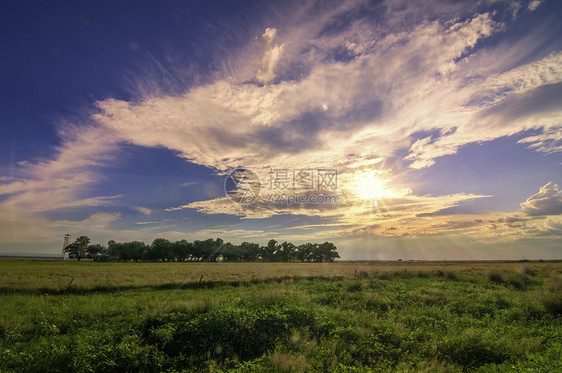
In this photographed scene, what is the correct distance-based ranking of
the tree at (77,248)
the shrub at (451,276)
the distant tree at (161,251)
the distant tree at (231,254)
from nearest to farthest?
the shrub at (451,276)
the distant tree at (161,251)
the distant tree at (231,254)
the tree at (77,248)

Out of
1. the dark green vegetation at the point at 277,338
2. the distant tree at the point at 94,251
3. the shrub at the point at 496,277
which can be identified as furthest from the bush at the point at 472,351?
the distant tree at the point at 94,251

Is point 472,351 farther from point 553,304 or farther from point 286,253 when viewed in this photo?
point 286,253

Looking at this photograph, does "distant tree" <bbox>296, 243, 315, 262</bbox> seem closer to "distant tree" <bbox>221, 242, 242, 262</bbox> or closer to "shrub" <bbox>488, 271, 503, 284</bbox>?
"distant tree" <bbox>221, 242, 242, 262</bbox>

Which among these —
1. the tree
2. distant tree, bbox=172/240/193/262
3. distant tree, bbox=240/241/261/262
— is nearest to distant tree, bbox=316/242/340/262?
distant tree, bbox=240/241/261/262

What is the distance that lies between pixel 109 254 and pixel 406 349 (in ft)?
493

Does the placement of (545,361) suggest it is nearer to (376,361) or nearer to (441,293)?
(376,361)

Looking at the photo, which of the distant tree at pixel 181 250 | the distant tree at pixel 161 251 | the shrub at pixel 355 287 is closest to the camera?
the shrub at pixel 355 287

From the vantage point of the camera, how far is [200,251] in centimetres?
12444

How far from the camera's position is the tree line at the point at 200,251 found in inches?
4788

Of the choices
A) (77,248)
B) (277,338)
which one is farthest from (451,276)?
(77,248)

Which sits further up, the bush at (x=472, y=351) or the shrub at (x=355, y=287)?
the bush at (x=472, y=351)

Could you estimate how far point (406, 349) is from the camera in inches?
401

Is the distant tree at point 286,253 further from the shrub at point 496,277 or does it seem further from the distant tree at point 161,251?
the shrub at point 496,277

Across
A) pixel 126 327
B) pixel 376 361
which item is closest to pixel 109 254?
pixel 126 327
